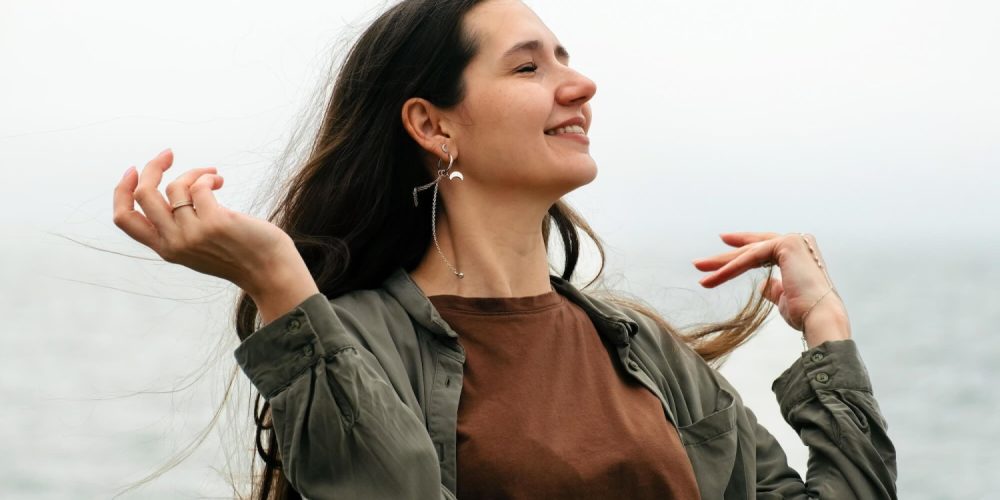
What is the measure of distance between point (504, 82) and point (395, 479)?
87 cm

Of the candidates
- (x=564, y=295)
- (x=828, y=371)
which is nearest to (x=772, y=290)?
(x=828, y=371)

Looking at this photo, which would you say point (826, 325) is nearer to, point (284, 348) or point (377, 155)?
point (377, 155)

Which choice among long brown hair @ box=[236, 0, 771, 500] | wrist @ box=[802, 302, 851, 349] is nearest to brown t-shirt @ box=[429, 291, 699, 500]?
long brown hair @ box=[236, 0, 771, 500]

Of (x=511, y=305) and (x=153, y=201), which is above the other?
(x=153, y=201)

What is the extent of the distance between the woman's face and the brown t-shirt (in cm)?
24

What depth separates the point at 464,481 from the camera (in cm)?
254

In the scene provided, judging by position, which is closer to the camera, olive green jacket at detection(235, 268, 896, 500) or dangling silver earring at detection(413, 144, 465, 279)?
olive green jacket at detection(235, 268, 896, 500)

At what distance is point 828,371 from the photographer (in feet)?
9.80

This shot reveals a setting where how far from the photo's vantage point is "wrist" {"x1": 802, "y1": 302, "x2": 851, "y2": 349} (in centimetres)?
302

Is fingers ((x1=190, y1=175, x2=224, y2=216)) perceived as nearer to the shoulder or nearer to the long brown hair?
the shoulder


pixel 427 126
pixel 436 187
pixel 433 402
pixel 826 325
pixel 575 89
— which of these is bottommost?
pixel 433 402

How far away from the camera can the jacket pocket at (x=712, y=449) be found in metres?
2.81

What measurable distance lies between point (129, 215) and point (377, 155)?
0.76 m

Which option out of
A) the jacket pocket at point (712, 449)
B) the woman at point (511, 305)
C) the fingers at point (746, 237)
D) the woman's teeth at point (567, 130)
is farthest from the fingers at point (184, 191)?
the fingers at point (746, 237)
